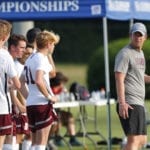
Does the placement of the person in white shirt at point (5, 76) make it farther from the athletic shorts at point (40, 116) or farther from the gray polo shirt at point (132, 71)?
the gray polo shirt at point (132, 71)

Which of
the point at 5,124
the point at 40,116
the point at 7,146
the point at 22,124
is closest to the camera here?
the point at 5,124

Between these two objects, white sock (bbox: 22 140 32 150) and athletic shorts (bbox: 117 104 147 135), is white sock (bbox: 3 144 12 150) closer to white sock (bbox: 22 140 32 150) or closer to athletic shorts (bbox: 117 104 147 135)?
athletic shorts (bbox: 117 104 147 135)

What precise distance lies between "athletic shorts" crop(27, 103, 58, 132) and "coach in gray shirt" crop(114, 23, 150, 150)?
933 millimetres

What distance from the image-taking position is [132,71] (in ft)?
36.2

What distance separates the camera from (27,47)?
488 inches

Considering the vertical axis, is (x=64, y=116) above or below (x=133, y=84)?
below

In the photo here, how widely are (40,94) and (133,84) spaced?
117 centimetres

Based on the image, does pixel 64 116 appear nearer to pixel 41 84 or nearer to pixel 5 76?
pixel 41 84

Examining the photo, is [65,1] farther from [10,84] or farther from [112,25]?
[112,25]

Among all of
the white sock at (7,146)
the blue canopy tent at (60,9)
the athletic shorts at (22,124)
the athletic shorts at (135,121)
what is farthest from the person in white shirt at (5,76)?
the blue canopy tent at (60,9)

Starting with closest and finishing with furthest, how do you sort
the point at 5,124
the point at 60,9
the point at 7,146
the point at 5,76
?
the point at 5,76
the point at 5,124
the point at 7,146
the point at 60,9

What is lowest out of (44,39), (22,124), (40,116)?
(22,124)

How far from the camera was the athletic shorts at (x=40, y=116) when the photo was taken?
37.5ft

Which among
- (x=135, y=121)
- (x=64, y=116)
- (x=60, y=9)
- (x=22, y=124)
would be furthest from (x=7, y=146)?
(x=64, y=116)
